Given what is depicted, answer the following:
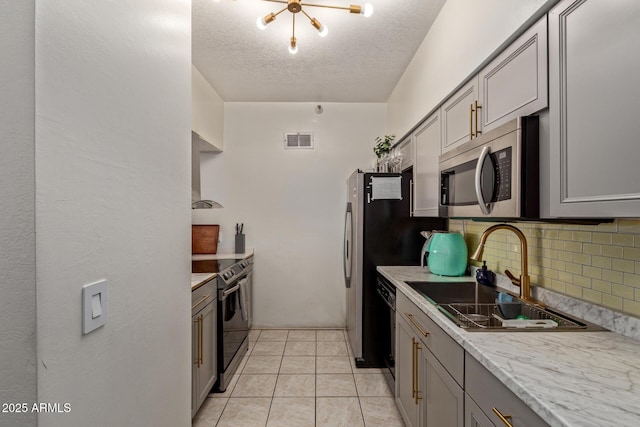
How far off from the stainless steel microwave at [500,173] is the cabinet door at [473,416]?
0.69m

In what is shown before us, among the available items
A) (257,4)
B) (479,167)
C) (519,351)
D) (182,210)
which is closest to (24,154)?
(182,210)

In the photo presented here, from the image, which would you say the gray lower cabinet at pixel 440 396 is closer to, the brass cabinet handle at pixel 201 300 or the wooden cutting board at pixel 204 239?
the brass cabinet handle at pixel 201 300

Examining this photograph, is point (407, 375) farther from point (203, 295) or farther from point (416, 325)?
point (203, 295)

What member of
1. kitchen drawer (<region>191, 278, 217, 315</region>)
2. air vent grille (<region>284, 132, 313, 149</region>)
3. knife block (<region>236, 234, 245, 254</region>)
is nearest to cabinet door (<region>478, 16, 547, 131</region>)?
kitchen drawer (<region>191, 278, 217, 315</region>)

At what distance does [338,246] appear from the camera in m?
3.99

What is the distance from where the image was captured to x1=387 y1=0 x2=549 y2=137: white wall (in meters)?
1.45

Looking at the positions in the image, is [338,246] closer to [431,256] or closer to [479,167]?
[431,256]

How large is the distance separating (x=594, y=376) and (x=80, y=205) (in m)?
1.36

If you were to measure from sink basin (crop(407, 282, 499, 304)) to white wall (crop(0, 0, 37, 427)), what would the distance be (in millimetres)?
1798

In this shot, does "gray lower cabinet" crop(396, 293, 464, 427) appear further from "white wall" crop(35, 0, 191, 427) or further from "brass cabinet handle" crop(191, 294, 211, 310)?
"brass cabinet handle" crop(191, 294, 211, 310)

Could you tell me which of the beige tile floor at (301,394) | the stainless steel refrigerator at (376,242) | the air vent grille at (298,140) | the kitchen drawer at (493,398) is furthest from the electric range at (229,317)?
the kitchen drawer at (493,398)

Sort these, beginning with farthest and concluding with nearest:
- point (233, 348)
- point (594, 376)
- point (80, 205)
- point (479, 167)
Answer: point (233, 348), point (479, 167), point (594, 376), point (80, 205)

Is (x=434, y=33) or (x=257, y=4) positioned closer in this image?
(x=257, y=4)

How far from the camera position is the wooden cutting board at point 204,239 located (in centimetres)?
385
